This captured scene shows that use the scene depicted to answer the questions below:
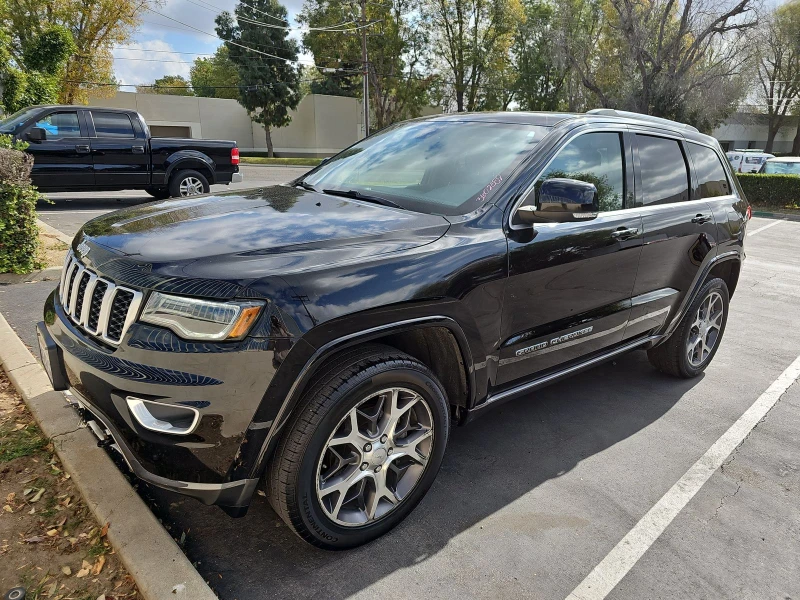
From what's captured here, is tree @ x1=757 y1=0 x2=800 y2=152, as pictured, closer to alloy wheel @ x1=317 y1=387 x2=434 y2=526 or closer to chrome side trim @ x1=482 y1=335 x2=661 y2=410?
chrome side trim @ x1=482 y1=335 x2=661 y2=410

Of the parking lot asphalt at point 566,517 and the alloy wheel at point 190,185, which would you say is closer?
the parking lot asphalt at point 566,517

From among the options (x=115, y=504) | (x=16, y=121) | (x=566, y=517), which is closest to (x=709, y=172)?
(x=566, y=517)

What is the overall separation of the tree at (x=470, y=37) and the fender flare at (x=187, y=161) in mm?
32294

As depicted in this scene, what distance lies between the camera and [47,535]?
248 centimetres

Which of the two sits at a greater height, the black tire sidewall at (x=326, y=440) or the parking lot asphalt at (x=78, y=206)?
the black tire sidewall at (x=326, y=440)

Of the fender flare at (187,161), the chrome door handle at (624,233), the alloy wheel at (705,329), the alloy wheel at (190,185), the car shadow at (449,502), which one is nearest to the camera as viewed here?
the car shadow at (449,502)

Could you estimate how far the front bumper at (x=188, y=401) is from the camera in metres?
2.05

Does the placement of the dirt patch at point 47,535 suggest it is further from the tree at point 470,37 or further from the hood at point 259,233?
the tree at point 470,37

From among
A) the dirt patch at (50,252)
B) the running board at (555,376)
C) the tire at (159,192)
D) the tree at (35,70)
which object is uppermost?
the tree at (35,70)

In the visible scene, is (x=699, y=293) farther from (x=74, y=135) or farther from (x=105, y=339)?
(x=74, y=135)

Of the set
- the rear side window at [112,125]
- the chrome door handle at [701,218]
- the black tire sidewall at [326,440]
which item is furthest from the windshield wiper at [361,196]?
the rear side window at [112,125]

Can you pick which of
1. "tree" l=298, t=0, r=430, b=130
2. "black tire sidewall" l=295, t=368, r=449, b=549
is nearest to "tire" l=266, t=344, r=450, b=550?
"black tire sidewall" l=295, t=368, r=449, b=549

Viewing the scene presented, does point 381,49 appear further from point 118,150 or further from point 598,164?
point 598,164

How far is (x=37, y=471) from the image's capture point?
2896 millimetres
